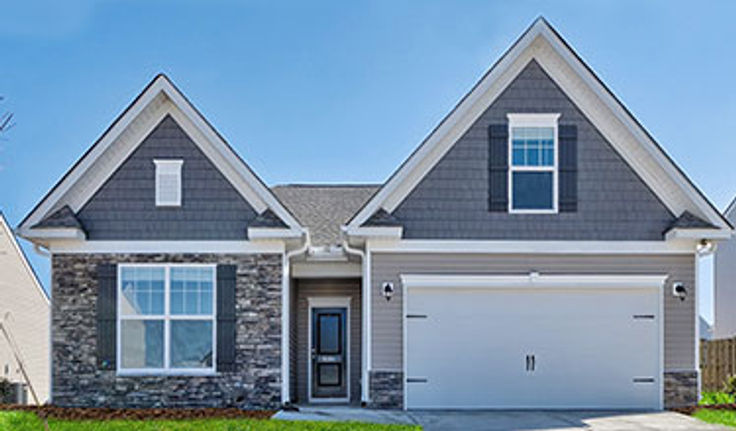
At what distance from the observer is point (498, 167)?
1623 centimetres

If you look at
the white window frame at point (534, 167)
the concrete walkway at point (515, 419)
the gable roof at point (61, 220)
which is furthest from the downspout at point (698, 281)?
the gable roof at point (61, 220)

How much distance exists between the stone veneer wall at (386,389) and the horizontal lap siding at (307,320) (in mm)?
2821

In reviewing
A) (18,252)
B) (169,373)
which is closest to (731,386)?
(169,373)

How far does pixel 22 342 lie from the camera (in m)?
24.9

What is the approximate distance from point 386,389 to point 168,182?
5.11m

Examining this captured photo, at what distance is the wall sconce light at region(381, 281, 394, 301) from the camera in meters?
16.0

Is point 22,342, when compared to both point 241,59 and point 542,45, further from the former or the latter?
point 542,45

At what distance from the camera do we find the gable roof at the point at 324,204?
18.8 m

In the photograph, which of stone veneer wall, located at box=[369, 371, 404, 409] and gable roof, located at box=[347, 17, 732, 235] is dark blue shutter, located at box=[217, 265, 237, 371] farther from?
gable roof, located at box=[347, 17, 732, 235]

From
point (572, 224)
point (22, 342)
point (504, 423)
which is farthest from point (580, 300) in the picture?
point (22, 342)

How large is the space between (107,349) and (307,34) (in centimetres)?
633

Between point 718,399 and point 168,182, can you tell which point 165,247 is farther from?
point 718,399

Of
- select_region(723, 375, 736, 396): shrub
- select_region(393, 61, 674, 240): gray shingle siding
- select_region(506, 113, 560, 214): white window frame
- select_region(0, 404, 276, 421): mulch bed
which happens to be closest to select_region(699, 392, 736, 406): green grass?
select_region(723, 375, 736, 396): shrub

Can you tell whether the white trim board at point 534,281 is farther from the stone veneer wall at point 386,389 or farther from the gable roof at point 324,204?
the gable roof at point 324,204
